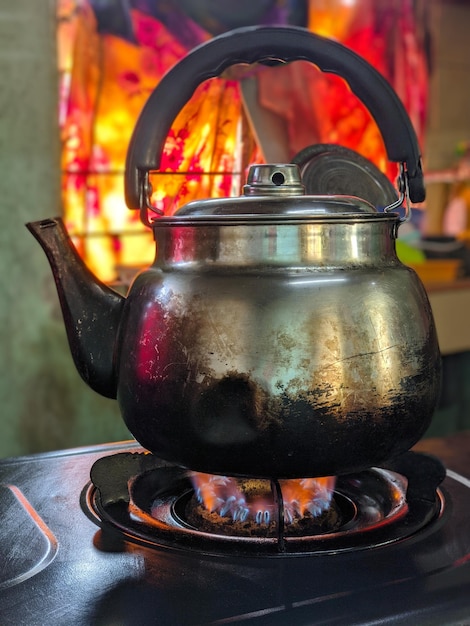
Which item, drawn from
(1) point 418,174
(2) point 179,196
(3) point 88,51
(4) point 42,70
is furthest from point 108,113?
(1) point 418,174

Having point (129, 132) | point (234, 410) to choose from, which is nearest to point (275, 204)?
point (234, 410)

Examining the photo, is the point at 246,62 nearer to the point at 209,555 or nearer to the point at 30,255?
the point at 209,555

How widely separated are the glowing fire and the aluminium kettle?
119 mm

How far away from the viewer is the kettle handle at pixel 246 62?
98cm

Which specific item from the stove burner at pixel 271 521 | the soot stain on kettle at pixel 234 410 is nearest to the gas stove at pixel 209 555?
the stove burner at pixel 271 521

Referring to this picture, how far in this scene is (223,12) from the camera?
3.09 metres

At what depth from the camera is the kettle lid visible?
32.5 inches

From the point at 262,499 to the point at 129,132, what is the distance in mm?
2224

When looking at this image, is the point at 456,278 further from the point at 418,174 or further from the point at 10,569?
the point at 10,569

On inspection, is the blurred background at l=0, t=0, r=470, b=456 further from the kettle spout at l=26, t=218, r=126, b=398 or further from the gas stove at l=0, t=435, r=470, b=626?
the gas stove at l=0, t=435, r=470, b=626

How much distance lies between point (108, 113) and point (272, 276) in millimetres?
2288

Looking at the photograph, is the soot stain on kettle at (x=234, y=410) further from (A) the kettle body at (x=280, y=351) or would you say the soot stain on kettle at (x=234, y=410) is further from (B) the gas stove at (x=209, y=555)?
(B) the gas stove at (x=209, y=555)

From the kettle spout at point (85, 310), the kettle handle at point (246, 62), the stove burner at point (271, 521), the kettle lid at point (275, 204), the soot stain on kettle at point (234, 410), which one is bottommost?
the stove burner at point (271, 521)

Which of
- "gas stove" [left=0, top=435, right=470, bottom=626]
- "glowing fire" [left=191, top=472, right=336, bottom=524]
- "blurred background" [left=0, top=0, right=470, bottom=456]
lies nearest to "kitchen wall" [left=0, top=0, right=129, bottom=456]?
"blurred background" [left=0, top=0, right=470, bottom=456]
